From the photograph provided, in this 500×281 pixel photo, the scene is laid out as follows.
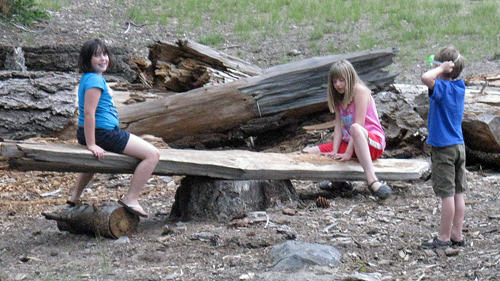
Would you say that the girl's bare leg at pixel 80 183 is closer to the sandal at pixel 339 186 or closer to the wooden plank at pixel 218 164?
the wooden plank at pixel 218 164

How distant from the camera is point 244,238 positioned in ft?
15.6

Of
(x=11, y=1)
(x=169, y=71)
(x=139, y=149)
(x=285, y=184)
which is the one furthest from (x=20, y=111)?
(x=11, y=1)

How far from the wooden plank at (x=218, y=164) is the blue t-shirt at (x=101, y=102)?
0.24 m

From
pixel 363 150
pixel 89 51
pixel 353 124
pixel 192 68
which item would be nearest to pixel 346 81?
pixel 353 124

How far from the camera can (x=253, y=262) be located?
14.1 feet

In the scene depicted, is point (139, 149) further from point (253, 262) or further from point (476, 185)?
point (476, 185)

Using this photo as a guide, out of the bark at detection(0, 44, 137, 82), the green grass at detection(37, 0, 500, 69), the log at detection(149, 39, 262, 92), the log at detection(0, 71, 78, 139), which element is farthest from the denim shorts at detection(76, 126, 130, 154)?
the green grass at detection(37, 0, 500, 69)

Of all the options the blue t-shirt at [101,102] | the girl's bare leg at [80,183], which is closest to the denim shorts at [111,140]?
the blue t-shirt at [101,102]

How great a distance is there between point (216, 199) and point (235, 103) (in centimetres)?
234

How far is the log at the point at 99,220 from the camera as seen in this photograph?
4.93 meters

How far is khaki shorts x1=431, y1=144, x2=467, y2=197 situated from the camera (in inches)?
182

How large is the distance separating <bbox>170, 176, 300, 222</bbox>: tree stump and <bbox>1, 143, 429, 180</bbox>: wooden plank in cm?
11

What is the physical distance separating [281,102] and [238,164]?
2366 mm

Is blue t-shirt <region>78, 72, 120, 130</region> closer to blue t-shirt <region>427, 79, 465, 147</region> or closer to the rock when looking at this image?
the rock
